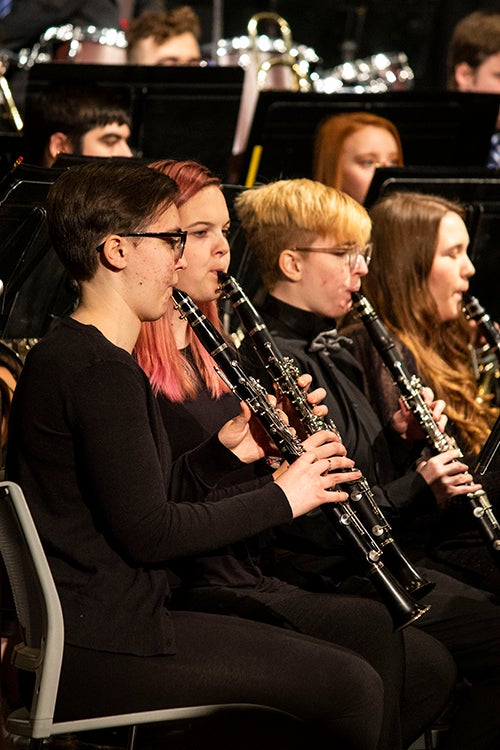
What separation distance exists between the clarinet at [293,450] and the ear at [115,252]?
0.27 meters

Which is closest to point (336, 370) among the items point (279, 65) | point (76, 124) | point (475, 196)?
point (475, 196)

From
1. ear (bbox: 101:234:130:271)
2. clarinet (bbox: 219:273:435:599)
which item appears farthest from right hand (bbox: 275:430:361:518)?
ear (bbox: 101:234:130:271)

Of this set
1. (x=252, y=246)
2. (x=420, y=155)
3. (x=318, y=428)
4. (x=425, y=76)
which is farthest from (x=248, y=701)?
(x=425, y=76)

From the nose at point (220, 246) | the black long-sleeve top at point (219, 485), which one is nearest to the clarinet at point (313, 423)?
the nose at point (220, 246)

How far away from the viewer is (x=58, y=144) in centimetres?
386

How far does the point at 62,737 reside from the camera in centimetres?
252

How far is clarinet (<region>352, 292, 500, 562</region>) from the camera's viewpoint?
105 inches

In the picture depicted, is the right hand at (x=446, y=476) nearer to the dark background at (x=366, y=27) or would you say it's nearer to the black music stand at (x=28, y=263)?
the black music stand at (x=28, y=263)

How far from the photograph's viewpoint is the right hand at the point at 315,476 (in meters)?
2.02

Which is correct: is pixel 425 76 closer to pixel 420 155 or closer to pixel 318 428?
pixel 420 155

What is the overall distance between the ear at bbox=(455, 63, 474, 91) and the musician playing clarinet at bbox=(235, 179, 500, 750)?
2.68 meters

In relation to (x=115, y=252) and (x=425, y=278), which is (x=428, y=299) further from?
(x=115, y=252)

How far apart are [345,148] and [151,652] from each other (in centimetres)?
255

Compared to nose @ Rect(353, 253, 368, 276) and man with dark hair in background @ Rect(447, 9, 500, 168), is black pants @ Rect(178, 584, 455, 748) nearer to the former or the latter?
nose @ Rect(353, 253, 368, 276)
